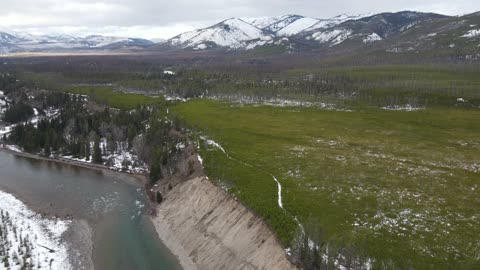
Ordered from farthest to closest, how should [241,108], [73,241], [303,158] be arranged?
[241,108] < [303,158] < [73,241]

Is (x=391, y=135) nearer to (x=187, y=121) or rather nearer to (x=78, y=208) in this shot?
(x=187, y=121)

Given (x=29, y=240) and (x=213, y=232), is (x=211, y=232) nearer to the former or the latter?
(x=213, y=232)

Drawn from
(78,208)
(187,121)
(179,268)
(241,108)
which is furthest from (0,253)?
(241,108)

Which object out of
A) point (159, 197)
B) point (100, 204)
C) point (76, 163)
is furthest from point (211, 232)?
point (76, 163)

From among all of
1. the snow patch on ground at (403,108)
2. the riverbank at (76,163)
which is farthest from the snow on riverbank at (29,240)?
the snow patch on ground at (403,108)

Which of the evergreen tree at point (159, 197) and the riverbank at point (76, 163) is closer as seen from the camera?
the evergreen tree at point (159, 197)

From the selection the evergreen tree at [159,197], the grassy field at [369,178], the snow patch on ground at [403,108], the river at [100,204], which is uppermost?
the snow patch on ground at [403,108]

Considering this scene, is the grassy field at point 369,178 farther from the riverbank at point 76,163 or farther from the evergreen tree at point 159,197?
the riverbank at point 76,163
